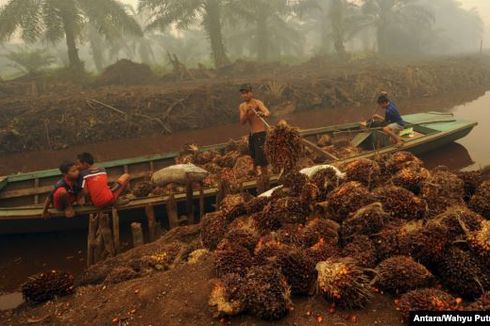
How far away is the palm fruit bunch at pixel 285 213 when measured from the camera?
16.4 ft

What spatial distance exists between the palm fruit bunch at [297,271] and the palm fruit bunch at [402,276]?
2.21ft

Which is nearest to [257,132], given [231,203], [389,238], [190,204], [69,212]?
[190,204]

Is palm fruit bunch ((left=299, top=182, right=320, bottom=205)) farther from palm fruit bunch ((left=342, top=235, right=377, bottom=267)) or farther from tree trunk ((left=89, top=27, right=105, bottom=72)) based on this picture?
tree trunk ((left=89, top=27, right=105, bottom=72))

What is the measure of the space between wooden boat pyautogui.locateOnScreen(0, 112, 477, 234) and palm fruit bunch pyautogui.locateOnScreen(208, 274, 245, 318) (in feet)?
13.0

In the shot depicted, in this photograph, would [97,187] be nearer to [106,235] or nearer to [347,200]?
[106,235]

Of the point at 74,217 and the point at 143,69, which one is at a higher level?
the point at 143,69

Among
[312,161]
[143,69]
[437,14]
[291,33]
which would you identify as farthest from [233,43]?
[437,14]

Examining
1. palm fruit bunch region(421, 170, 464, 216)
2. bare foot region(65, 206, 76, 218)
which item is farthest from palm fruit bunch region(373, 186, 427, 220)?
bare foot region(65, 206, 76, 218)

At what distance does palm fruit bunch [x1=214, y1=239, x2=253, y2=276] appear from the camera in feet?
14.1

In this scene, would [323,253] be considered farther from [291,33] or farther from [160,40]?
[160,40]

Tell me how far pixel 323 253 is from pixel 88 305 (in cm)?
293

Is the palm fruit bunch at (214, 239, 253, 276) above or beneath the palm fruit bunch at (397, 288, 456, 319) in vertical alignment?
above

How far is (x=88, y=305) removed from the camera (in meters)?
4.52

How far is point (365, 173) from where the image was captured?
5590 mm
